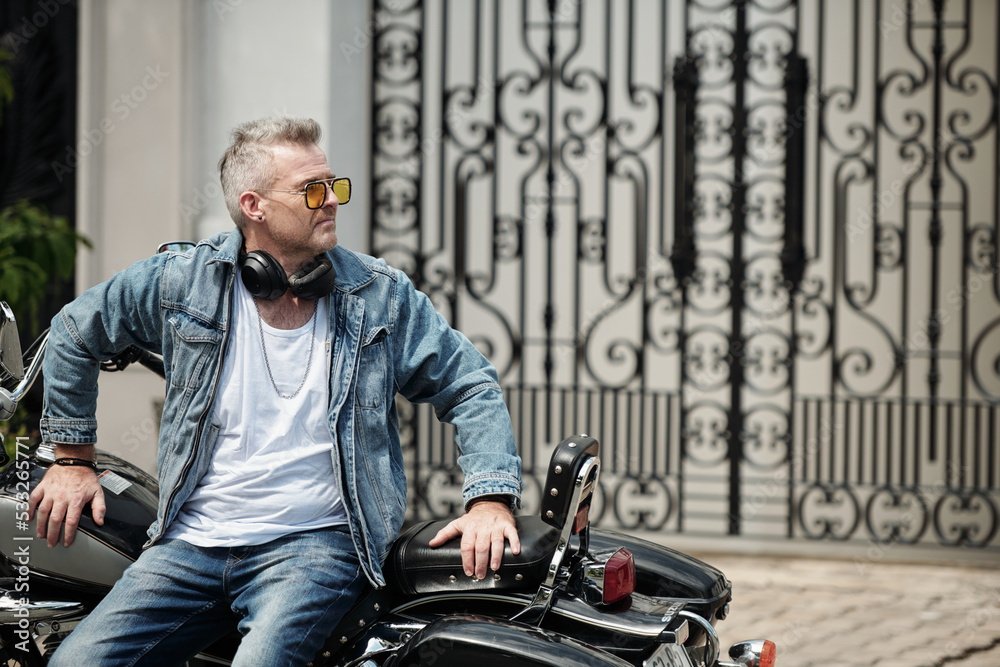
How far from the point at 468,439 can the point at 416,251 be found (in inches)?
138

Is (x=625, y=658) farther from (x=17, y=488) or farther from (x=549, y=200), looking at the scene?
(x=549, y=200)

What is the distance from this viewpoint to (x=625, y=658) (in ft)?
5.87

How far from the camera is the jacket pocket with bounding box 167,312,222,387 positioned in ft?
6.40

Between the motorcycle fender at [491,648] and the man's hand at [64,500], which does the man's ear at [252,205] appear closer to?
the man's hand at [64,500]

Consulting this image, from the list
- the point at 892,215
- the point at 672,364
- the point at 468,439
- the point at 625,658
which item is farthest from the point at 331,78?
the point at 625,658

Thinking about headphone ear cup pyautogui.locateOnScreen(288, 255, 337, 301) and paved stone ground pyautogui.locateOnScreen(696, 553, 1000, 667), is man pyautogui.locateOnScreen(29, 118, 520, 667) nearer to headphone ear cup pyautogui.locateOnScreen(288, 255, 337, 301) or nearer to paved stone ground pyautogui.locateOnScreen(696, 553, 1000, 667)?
headphone ear cup pyautogui.locateOnScreen(288, 255, 337, 301)

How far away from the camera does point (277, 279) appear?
1940 mm

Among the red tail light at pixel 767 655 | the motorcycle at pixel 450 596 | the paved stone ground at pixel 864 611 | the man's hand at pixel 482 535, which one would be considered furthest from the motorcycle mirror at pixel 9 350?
the paved stone ground at pixel 864 611

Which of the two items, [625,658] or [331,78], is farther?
[331,78]

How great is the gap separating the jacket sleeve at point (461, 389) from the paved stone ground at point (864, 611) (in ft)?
6.75

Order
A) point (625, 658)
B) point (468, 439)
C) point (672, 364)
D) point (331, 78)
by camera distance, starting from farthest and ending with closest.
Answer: point (672, 364)
point (331, 78)
point (468, 439)
point (625, 658)

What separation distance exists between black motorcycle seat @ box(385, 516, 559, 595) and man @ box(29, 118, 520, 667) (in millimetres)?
25

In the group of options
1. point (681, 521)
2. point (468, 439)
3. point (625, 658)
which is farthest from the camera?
point (681, 521)

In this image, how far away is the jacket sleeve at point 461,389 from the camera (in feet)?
6.35
